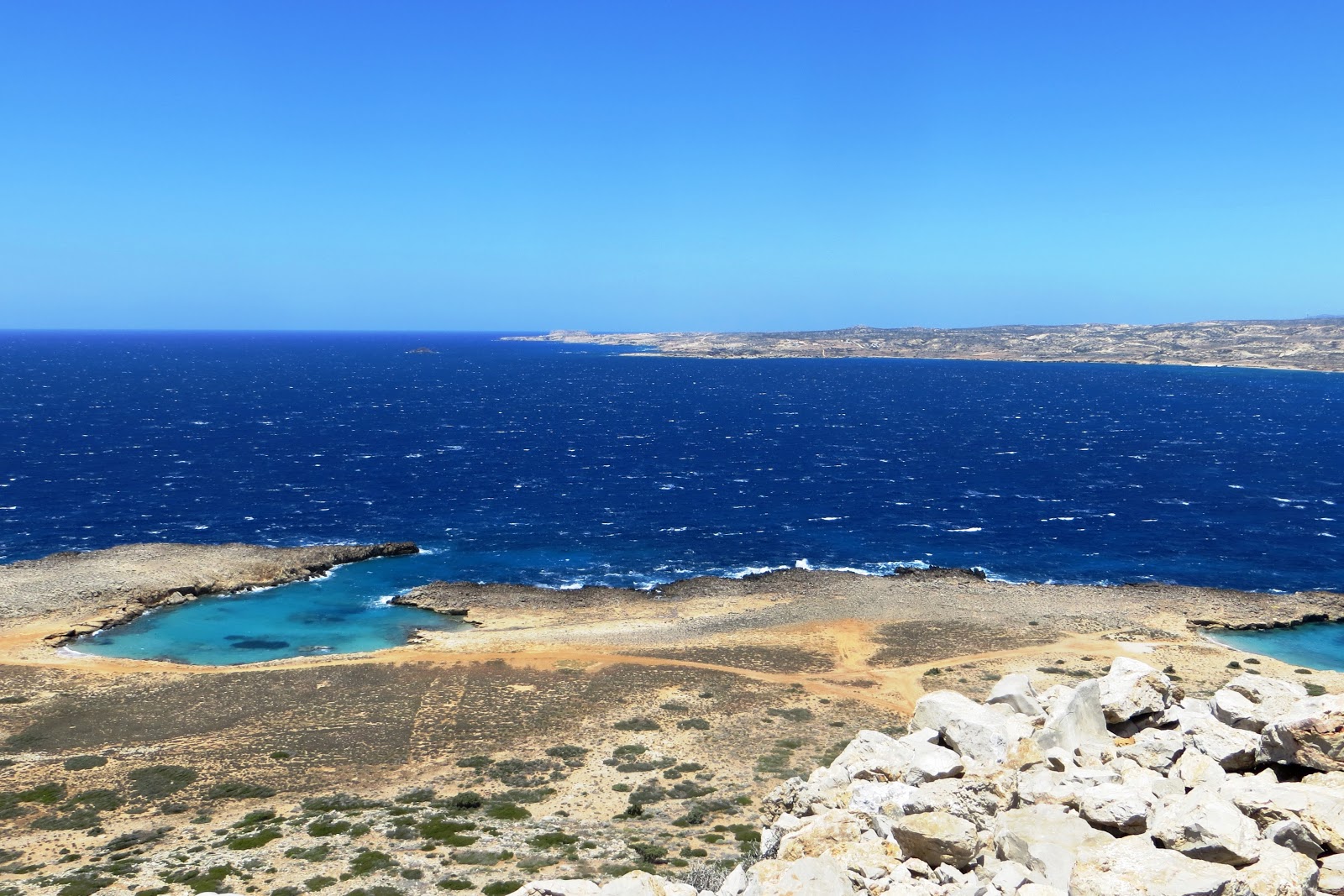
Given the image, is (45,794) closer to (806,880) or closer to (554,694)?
(554,694)

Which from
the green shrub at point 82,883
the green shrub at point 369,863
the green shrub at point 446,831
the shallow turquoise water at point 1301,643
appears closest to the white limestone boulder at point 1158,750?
the green shrub at point 446,831

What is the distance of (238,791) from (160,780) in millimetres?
4630

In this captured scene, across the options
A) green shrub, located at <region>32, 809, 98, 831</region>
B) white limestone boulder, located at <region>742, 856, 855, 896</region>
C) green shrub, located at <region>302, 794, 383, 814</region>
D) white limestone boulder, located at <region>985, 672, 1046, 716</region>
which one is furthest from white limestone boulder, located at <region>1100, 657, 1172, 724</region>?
green shrub, located at <region>32, 809, 98, 831</region>

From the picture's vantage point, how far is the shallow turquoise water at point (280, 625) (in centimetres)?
7075

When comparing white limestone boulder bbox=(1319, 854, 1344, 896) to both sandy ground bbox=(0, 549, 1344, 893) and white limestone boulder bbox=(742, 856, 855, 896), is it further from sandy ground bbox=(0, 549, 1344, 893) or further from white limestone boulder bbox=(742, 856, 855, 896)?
sandy ground bbox=(0, 549, 1344, 893)

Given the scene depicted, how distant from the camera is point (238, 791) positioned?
1731 inches

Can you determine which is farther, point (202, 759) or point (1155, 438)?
point (1155, 438)

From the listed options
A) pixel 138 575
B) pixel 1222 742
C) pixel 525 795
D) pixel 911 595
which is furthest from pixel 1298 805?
pixel 138 575

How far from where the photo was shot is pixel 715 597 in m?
83.4

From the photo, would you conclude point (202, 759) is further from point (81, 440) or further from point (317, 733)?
point (81, 440)

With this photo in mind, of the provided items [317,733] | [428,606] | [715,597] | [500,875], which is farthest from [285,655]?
[500,875]

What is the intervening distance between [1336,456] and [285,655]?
16624 centimetres

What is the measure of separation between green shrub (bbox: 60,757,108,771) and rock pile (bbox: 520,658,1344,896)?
3701 cm

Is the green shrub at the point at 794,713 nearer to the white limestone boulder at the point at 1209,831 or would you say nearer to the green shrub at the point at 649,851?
the green shrub at the point at 649,851
